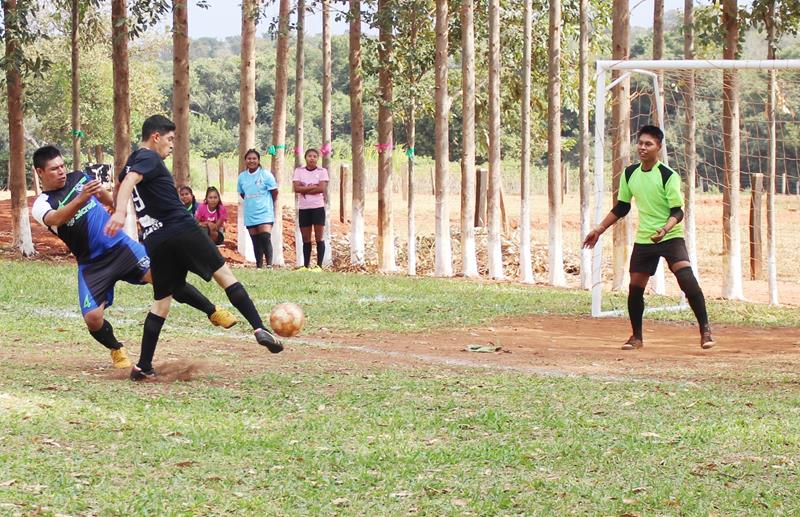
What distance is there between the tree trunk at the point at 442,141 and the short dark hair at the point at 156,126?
53.0 ft

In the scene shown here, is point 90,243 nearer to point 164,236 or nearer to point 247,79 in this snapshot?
point 164,236

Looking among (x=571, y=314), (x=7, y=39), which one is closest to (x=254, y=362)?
(x=571, y=314)

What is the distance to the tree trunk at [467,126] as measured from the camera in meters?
25.8

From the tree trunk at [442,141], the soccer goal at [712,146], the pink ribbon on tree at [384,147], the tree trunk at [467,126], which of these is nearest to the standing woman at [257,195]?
the tree trunk at [442,141]

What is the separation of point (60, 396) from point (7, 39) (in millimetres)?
18843

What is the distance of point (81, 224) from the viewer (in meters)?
10.2

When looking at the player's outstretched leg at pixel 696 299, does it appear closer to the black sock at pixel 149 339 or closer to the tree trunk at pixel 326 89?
the black sock at pixel 149 339

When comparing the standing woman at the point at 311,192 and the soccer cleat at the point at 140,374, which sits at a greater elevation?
the standing woman at the point at 311,192

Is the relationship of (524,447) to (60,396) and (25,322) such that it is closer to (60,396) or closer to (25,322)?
(60,396)

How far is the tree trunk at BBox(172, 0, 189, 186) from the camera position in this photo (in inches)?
958

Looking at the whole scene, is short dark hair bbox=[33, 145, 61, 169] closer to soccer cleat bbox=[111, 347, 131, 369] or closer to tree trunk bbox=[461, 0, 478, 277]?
soccer cleat bbox=[111, 347, 131, 369]

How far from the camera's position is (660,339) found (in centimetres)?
1411

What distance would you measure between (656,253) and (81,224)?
17.3ft

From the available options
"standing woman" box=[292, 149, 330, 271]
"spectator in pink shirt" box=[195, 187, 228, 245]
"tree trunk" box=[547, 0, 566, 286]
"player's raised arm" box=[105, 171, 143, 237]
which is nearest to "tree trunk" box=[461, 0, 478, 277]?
"tree trunk" box=[547, 0, 566, 286]
